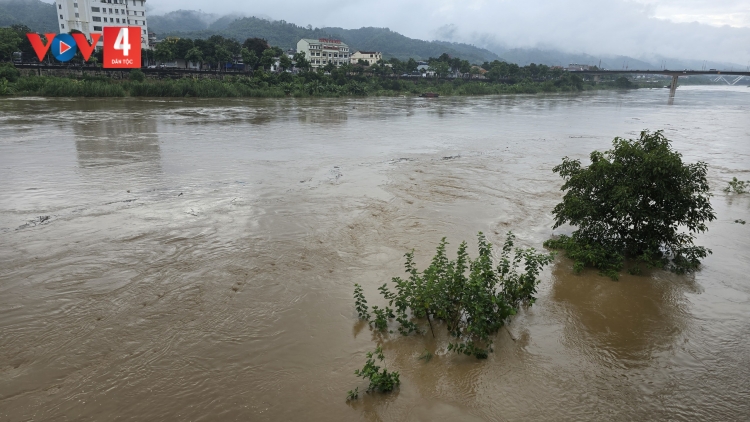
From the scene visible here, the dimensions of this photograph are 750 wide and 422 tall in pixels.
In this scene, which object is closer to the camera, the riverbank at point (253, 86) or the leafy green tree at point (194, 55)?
the riverbank at point (253, 86)

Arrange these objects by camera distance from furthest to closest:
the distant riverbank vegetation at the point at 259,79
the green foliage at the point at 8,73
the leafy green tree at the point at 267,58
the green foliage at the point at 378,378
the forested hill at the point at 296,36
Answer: the forested hill at the point at 296,36, the leafy green tree at the point at 267,58, the distant riverbank vegetation at the point at 259,79, the green foliage at the point at 8,73, the green foliage at the point at 378,378

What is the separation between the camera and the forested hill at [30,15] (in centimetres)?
10059

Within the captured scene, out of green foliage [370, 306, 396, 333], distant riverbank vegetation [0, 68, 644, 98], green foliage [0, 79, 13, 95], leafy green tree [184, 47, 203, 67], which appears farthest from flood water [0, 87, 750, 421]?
leafy green tree [184, 47, 203, 67]

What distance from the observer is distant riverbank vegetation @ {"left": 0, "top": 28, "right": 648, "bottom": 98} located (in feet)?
119

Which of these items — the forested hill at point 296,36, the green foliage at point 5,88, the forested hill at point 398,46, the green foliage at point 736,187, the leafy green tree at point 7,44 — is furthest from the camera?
the forested hill at point 398,46

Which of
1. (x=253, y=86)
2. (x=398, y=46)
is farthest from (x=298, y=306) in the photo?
(x=398, y=46)

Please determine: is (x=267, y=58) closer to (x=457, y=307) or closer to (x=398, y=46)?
(x=457, y=307)

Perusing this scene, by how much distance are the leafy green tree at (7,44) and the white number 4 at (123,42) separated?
7972 mm

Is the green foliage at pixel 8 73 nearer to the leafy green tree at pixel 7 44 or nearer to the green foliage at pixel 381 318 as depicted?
the leafy green tree at pixel 7 44

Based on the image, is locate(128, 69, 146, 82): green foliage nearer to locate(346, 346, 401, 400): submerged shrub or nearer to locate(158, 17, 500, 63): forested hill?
locate(346, 346, 401, 400): submerged shrub

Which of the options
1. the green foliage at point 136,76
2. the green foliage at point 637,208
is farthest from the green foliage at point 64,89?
the green foliage at point 637,208

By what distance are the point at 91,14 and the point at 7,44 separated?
31359mm

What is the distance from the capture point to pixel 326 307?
20.4 ft

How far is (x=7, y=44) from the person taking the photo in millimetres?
40438
